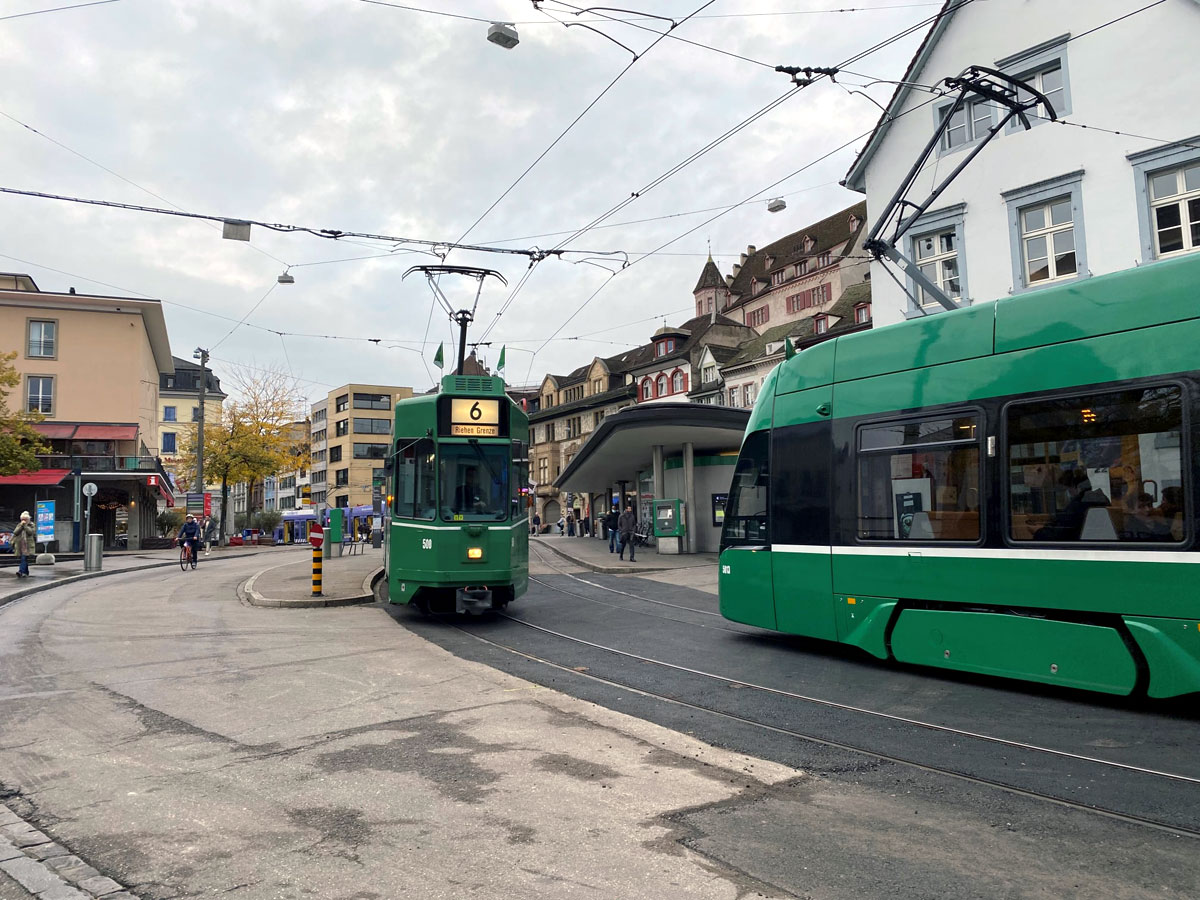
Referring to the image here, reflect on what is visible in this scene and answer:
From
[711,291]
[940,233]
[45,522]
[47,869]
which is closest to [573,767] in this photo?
[47,869]

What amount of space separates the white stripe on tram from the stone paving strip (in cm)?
716

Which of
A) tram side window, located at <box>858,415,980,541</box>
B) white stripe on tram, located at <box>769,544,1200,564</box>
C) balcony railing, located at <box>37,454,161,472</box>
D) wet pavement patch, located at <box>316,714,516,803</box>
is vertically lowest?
wet pavement patch, located at <box>316,714,516,803</box>

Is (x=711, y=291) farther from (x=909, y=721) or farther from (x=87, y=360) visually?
(x=909, y=721)

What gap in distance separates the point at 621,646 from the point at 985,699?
4.77m

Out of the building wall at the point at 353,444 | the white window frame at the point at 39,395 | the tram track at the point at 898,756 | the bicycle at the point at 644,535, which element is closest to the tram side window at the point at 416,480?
the tram track at the point at 898,756

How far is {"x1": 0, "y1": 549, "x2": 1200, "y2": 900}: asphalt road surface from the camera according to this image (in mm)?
4195

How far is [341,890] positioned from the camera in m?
3.99

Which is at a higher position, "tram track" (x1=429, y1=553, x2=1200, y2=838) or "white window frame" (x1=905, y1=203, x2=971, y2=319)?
"white window frame" (x1=905, y1=203, x2=971, y2=319)

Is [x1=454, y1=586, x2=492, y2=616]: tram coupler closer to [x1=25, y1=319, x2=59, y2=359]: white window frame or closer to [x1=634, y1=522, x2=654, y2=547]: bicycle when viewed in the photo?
[x1=634, y1=522, x2=654, y2=547]: bicycle

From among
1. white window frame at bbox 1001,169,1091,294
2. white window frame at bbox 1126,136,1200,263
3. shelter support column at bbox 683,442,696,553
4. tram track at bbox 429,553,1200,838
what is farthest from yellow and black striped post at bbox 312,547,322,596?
white window frame at bbox 1126,136,1200,263

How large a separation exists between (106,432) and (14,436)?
428 inches

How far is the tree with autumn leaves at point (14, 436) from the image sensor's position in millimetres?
33438

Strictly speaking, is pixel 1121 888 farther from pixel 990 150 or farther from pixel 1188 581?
pixel 990 150

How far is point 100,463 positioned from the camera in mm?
44688
